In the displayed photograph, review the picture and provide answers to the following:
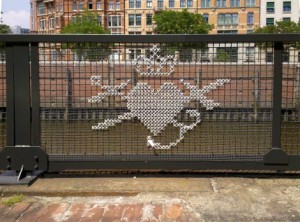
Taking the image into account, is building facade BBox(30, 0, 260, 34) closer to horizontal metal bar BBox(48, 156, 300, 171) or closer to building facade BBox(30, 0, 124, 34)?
building facade BBox(30, 0, 124, 34)

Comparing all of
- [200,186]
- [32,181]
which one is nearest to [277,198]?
[200,186]

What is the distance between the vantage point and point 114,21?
8712 cm

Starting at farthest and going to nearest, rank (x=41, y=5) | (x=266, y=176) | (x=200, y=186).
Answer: (x=41, y=5)
(x=266, y=176)
(x=200, y=186)

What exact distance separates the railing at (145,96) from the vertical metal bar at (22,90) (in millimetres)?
10

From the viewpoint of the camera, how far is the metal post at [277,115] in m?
4.64

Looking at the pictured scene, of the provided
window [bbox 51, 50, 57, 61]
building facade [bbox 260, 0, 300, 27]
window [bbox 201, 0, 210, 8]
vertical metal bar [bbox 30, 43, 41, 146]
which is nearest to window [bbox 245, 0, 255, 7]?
building facade [bbox 260, 0, 300, 27]

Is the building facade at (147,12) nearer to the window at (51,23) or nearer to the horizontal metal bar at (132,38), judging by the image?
the window at (51,23)

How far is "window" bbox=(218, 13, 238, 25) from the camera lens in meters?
79.1

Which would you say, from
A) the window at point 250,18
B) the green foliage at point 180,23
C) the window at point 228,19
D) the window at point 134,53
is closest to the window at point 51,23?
the window at point 228,19

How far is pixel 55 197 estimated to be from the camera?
14.3 feet

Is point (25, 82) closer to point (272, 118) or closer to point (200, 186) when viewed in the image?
point (200, 186)

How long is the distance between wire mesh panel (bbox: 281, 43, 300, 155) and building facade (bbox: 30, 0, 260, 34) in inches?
2850

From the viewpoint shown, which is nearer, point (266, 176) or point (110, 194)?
point (110, 194)

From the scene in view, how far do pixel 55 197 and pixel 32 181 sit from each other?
51cm
